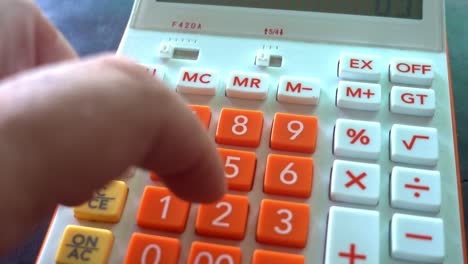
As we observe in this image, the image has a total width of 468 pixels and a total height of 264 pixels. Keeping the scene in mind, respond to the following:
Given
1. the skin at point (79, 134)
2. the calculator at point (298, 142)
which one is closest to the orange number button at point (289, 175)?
the calculator at point (298, 142)

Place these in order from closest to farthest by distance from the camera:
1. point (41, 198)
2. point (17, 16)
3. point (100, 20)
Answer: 1. point (41, 198)
2. point (17, 16)
3. point (100, 20)

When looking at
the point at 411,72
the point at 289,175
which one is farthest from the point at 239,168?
the point at 411,72

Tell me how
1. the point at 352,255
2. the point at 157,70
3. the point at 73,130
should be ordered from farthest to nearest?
the point at 157,70
the point at 352,255
the point at 73,130

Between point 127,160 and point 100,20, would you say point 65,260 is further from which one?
point 100,20

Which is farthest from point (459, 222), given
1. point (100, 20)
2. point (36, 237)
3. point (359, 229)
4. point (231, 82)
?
point (100, 20)

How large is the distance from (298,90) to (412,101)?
0.25 ft

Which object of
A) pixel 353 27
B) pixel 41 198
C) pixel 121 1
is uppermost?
pixel 121 1

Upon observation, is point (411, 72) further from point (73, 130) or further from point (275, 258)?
point (73, 130)

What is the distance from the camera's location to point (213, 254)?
305 millimetres

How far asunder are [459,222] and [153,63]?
0.24 meters

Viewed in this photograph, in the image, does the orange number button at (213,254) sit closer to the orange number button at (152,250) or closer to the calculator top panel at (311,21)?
the orange number button at (152,250)

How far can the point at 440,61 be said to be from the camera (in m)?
0.40

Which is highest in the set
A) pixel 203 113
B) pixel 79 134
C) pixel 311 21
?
pixel 311 21

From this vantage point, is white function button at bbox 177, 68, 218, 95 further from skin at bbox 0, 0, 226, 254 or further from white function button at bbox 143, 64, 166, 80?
skin at bbox 0, 0, 226, 254
